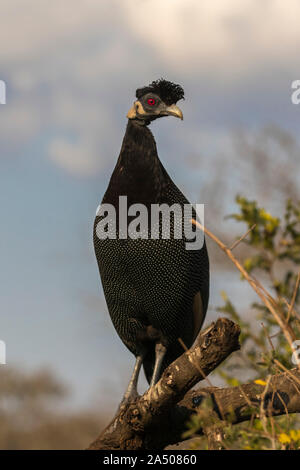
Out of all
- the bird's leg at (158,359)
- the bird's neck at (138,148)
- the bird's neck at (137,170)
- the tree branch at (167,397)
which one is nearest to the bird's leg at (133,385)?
the bird's leg at (158,359)

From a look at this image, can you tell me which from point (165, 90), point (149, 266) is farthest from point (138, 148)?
point (149, 266)

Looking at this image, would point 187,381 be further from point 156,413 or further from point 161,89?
point 161,89

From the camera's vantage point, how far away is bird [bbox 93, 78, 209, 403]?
5.48 meters

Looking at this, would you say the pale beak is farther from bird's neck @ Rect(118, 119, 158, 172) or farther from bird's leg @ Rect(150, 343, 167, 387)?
bird's leg @ Rect(150, 343, 167, 387)

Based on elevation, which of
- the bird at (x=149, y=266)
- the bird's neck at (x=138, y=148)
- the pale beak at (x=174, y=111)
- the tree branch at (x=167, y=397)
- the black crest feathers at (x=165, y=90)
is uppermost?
the black crest feathers at (x=165, y=90)

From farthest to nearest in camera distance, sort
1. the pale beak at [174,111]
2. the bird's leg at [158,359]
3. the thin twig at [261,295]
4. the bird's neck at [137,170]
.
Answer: the pale beak at [174,111], the bird's leg at [158,359], the bird's neck at [137,170], the thin twig at [261,295]

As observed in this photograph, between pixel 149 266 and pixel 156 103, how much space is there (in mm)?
1600

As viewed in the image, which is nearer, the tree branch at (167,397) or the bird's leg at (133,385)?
the tree branch at (167,397)

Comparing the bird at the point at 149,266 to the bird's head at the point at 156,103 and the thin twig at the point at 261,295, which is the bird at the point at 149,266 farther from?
the thin twig at the point at 261,295

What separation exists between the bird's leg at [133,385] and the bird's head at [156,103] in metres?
2.26

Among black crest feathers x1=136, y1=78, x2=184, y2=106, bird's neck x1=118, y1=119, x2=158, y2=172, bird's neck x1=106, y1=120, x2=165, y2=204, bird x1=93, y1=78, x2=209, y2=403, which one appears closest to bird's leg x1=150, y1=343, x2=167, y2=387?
bird x1=93, y1=78, x2=209, y2=403

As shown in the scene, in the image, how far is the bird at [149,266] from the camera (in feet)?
18.0
